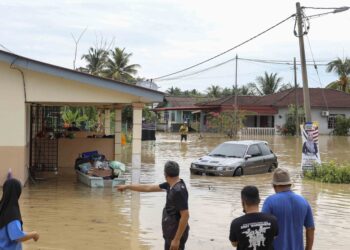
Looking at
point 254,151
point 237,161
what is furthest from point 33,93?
point 254,151

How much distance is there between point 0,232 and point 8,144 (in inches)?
376

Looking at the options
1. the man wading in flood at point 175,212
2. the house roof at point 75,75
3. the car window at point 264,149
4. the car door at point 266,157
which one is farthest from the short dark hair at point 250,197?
the car window at point 264,149

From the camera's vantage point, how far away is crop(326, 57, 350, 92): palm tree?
64812 mm

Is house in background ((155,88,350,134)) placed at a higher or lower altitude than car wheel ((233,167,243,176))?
higher

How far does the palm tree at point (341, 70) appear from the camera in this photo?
6481 cm

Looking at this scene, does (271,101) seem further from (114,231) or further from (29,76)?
(114,231)

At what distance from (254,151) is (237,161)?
145 centimetres

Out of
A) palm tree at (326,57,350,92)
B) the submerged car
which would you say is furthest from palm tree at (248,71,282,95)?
the submerged car

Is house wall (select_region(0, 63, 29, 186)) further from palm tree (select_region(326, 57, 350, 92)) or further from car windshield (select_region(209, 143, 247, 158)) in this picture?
palm tree (select_region(326, 57, 350, 92))

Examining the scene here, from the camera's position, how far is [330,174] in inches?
697

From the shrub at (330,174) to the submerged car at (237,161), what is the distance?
6.83ft

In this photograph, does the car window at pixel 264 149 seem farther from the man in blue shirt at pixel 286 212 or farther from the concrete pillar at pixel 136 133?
the man in blue shirt at pixel 286 212

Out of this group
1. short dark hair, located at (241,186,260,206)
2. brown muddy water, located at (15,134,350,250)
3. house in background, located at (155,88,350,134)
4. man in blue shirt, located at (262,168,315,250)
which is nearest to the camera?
short dark hair, located at (241,186,260,206)

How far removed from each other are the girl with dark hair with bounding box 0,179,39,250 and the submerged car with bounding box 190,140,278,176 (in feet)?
44.7
